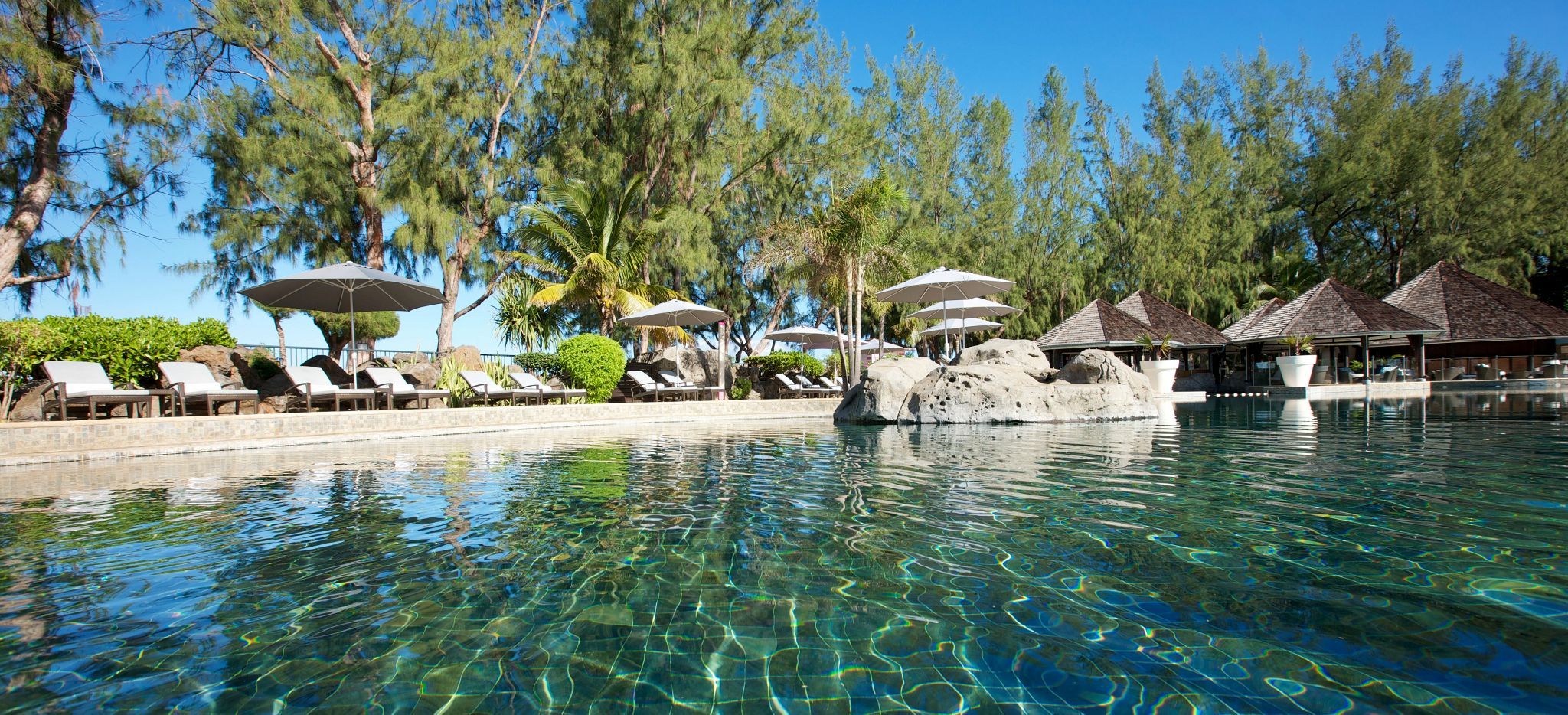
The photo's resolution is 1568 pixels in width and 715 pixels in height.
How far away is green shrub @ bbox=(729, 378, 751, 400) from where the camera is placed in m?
18.4

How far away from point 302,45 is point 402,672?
20.3m

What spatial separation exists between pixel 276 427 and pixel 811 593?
9220 millimetres

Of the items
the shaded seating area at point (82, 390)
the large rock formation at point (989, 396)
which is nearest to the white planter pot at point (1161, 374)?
Answer: the large rock formation at point (989, 396)

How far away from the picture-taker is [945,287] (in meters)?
16.0

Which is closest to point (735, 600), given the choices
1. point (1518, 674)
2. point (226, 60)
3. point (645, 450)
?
point (1518, 674)

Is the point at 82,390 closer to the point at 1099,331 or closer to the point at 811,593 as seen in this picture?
the point at 811,593

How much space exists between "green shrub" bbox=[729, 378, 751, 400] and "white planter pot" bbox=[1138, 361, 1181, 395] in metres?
9.93

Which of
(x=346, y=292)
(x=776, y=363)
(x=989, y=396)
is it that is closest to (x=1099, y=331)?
(x=776, y=363)

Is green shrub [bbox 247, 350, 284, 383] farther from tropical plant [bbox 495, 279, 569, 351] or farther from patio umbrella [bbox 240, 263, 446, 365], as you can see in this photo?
tropical plant [bbox 495, 279, 569, 351]

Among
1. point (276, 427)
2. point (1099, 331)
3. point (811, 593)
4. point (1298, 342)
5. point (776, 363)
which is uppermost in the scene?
point (1099, 331)

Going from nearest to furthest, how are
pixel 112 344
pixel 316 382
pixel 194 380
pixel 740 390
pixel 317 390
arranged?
pixel 194 380
pixel 112 344
pixel 317 390
pixel 316 382
pixel 740 390

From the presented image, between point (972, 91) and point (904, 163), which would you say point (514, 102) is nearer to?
point (904, 163)

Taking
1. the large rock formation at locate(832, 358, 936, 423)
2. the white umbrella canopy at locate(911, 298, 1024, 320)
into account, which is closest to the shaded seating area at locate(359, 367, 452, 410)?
the large rock formation at locate(832, 358, 936, 423)

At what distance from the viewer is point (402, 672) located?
7.43ft
